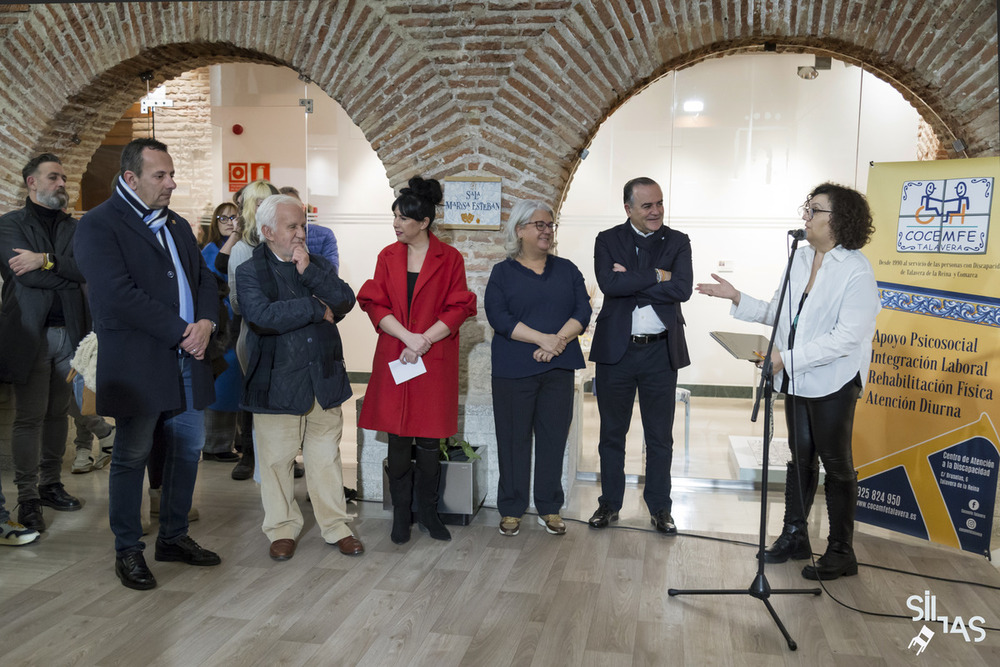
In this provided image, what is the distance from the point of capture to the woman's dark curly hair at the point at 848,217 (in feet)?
11.9

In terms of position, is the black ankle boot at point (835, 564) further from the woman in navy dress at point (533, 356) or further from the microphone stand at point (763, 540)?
the woman in navy dress at point (533, 356)

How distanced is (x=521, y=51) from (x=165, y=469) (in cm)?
290

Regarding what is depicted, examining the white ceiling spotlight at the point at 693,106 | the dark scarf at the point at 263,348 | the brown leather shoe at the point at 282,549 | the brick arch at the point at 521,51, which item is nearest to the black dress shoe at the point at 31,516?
the brown leather shoe at the point at 282,549

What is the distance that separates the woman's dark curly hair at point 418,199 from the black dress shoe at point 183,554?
180 cm

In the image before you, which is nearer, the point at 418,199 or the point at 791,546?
the point at 791,546

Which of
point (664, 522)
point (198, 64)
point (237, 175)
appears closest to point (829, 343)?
point (664, 522)

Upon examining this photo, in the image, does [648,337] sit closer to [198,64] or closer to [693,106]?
[693,106]

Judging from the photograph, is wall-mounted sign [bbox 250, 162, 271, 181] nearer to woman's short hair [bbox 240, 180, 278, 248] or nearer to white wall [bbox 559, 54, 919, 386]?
woman's short hair [bbox 240, 180, 278, 248]

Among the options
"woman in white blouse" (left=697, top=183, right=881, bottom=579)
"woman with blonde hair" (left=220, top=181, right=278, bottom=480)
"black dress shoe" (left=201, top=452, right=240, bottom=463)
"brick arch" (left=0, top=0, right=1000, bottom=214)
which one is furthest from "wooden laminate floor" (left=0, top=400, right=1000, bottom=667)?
"brick arch" (left=0, top=0, right=1000, bottom=214)

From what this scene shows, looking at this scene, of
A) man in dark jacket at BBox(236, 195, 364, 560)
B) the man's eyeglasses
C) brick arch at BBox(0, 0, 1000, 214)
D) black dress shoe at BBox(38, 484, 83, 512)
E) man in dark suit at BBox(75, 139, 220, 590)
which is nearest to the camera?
man in dark suit at BBox(75, 139, 220, 590)

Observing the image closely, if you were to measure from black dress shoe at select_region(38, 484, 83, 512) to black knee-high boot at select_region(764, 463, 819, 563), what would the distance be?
11.8ft

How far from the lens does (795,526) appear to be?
396 cm

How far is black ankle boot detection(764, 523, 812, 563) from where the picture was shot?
3947mm

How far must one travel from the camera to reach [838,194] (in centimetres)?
365
